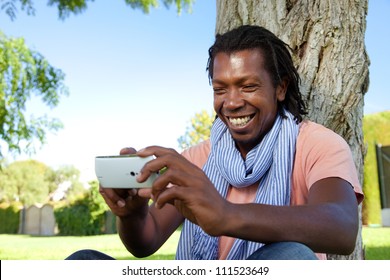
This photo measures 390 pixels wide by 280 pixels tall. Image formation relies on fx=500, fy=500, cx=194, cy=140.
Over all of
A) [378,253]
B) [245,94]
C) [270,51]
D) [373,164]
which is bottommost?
[378,253]

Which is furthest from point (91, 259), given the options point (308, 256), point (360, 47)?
point (360, 47)

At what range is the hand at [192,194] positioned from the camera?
130 cm

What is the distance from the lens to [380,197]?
36.7 feet

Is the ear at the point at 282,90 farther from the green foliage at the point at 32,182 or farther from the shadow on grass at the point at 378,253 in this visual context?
the green foliage at the point at 32,182

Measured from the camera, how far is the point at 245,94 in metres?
1.93

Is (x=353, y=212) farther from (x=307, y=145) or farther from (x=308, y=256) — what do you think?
(x=307, y=145)

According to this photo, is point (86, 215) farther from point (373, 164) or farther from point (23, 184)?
point (23, 184)

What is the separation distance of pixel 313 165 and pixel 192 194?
65cm

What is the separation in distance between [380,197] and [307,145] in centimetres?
1012

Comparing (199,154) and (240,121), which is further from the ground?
(240,121)

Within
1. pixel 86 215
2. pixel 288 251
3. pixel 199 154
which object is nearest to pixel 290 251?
pixel 288 251

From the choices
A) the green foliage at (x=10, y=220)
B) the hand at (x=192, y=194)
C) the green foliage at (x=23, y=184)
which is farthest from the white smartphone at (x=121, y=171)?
the green foliage at (x=23, y=184)

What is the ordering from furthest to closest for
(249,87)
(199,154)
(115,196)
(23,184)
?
(23,184)
(199,154)
(249,87)
(115,196)

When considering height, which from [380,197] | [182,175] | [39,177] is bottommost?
[39,177]
